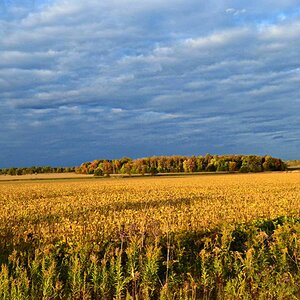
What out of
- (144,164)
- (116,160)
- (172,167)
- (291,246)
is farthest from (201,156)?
(291,246)

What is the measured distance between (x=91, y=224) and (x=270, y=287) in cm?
1003

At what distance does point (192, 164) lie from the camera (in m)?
142

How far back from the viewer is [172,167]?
5650 inches

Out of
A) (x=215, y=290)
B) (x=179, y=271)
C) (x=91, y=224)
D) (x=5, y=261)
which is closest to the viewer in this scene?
(x=215, y=290)

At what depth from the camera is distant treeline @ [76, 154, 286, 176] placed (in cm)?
13989

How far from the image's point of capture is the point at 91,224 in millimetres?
15703

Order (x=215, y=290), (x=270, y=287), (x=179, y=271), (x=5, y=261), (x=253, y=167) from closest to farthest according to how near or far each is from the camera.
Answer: (x=270, y=287), (x=215, y=290), (x=179, y=271), (x=5, y=261), (x=253, y=167)

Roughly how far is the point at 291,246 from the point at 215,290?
3.28 meters

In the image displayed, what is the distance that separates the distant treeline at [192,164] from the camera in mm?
139887

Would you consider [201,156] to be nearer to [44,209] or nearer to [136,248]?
[44,209]

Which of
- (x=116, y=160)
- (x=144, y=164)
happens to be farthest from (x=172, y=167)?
(x=116, y=160)

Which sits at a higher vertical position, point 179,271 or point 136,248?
point 136,248

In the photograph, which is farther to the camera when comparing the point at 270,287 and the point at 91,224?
the point at 91,224

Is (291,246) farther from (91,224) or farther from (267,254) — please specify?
(91,224)
